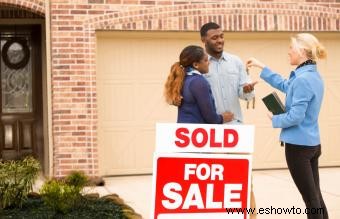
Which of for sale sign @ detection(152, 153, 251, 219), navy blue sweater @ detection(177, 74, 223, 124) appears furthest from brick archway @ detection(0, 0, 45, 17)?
for sale sign @ detection(152, 153, 251, 219)

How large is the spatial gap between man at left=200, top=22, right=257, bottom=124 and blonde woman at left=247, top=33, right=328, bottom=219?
1.31 feet

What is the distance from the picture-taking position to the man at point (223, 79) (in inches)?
194

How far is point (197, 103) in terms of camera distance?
4504 millimetres

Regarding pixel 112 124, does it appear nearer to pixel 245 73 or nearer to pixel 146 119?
pixel 146 119

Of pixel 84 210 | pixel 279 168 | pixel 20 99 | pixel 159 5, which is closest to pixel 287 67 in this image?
pixel 279 168

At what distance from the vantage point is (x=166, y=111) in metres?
9.20

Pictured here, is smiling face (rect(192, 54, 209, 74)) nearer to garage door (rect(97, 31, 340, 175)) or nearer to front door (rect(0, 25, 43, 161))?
garage door (rect(97, 31, 340, 175))

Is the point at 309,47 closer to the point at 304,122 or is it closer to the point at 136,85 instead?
the point at 304,122

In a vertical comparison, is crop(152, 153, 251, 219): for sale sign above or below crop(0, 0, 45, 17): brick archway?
below

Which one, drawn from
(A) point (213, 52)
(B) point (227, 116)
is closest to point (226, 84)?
(A) point (213, 52)

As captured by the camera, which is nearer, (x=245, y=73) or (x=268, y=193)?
(x=245, y=73)

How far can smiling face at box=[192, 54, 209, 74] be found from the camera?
458 centimetres

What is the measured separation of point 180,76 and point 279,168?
18.0ft

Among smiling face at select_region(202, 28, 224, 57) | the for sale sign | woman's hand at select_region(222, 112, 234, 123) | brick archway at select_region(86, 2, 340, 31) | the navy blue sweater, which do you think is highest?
brick archway at select_region(86, 2, 340, 31)
